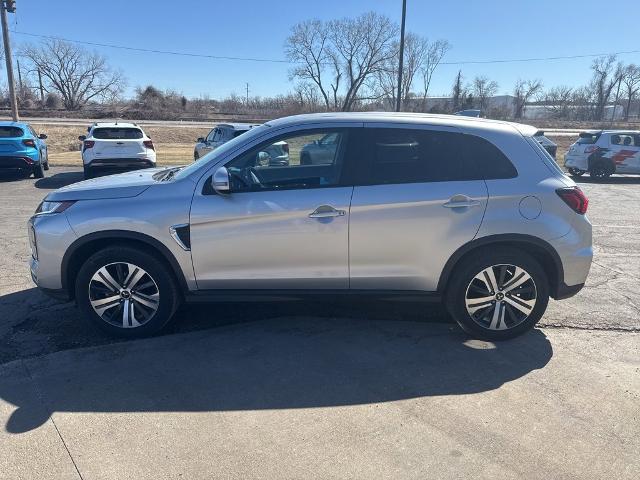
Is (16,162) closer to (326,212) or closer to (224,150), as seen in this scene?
(224,150)

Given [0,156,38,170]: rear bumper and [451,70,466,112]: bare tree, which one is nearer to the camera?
[0,156,38,170]: rear bumper

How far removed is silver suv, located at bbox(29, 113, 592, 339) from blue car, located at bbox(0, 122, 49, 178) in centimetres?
1075

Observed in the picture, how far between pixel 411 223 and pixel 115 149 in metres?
11.2

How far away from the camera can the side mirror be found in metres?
3.71

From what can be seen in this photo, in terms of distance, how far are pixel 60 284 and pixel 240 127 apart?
976 centimetres

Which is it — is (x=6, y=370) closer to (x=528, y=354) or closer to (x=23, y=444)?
(x=23, y=444)

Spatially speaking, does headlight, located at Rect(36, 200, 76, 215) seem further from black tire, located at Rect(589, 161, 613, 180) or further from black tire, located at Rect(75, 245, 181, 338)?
black tire, located at Rect(589, 161, 613, 180)

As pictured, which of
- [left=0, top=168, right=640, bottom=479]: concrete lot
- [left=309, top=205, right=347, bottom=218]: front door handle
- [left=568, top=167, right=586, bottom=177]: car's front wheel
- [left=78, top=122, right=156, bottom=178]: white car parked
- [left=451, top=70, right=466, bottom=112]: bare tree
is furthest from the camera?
[left=451, top=70, right=466, bottom=112]: bare tree

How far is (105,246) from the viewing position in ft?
13.2

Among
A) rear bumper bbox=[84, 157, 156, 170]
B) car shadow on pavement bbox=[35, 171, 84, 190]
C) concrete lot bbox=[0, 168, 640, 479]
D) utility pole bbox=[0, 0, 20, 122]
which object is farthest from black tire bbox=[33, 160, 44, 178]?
utility pole bbox=[0, 0, 20, 122]

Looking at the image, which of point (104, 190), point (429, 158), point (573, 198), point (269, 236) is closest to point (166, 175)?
point (104, 190)

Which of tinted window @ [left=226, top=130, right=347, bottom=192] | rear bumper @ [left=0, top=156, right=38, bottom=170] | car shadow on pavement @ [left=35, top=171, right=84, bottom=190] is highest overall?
tinted window @ [left=226, top=130, right=347, bottom=192]

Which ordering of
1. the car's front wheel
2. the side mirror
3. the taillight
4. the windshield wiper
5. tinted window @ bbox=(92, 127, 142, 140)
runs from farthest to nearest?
the car's front wheel → tinted window @ bbox=(92, 127, 142, 140) → the windshield wiper → the taillight → the side mirror

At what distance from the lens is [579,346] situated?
13.4ft
